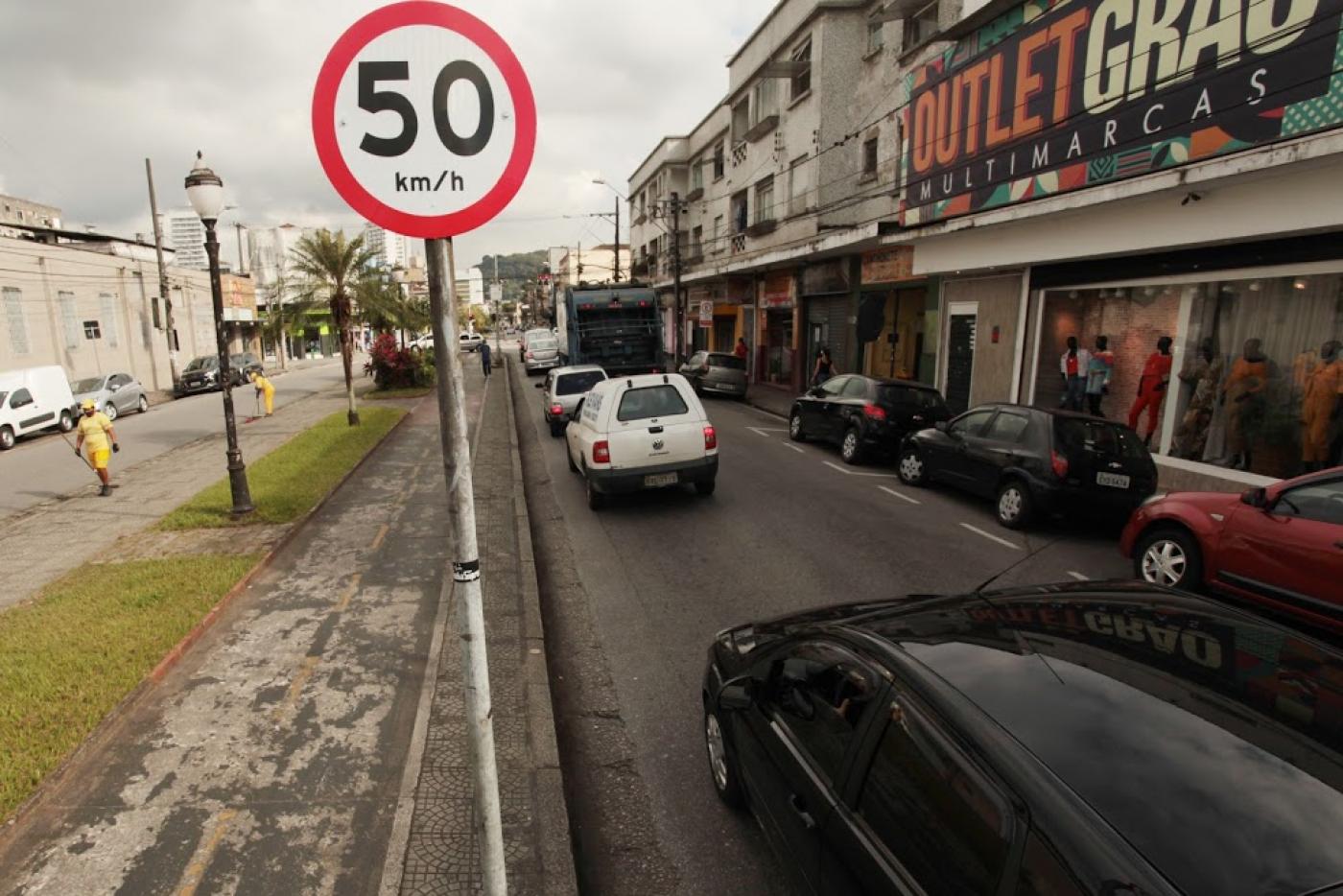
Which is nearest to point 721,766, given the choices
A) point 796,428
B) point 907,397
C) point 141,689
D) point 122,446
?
point 141,689

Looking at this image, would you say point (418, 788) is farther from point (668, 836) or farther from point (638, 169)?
point (638, 169)

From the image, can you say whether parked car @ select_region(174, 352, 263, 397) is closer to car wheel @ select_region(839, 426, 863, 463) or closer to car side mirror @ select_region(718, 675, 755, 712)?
car wheel @ select_region(839, 426, 863, 463)

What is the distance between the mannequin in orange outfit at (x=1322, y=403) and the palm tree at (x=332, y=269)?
20994 mm

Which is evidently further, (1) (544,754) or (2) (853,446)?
(2) (853,446)

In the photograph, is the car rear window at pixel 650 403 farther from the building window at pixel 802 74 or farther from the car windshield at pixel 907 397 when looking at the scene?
the building window at pixel 802 74

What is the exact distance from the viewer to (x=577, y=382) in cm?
1633

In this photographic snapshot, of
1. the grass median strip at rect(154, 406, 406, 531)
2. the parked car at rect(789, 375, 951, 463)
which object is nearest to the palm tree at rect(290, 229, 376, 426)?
the grass median strip at rect(154, 406, 406, 531)

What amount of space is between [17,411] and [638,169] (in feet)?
127

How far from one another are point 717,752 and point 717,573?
3423 millimetres

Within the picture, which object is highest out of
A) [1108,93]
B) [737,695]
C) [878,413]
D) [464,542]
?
[1108,93]

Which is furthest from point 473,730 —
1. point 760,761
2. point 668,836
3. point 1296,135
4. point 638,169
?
point 638,169

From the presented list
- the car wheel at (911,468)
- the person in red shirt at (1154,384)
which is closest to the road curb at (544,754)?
the car wheel at (911,468)

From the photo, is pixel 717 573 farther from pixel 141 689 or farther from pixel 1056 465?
pixel 141 689

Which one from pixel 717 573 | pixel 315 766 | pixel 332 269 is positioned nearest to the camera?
pixel 315 766
